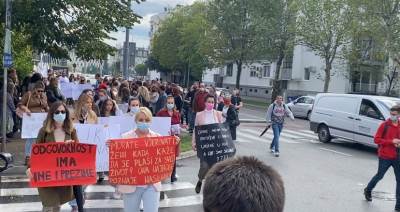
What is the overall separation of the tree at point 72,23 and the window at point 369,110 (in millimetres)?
7938

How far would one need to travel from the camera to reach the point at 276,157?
14992 millimetres

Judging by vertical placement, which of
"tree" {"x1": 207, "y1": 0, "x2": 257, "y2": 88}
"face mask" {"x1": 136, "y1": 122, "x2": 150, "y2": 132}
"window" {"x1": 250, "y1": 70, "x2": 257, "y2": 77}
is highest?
"tree" {"x1": 207, "y1": 0, "x2": 257, "y2": 88}

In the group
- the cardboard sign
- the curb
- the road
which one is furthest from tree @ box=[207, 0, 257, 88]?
the cardboard sign

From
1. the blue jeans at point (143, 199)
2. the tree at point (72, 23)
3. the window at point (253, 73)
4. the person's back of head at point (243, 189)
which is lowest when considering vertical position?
the blue jeans at point (143, 199)

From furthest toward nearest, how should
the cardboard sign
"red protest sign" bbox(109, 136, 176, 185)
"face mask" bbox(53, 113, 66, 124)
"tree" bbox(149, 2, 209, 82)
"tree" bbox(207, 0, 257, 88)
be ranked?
1. "tree" bbox(149, 2, 209, 82)
2. "tree" bbox(207, 0, 257, 88)
3. the cardboard sign
4. "face mask" bbox(53, 113, 66, 124)
5. "red protest sign" bbox(109, 136, 176, 185)

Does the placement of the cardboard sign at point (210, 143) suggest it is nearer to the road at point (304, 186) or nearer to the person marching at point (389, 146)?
the road at point (304, 186)

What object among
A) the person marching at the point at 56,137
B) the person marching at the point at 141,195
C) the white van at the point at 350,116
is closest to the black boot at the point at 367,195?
the person marching at the point at 141,195

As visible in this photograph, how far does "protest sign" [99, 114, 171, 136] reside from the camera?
9219 millimetres

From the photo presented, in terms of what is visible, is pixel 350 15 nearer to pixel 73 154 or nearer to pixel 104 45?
pixel 104 45

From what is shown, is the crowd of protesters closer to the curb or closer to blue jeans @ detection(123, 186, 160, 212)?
blue jeans @ detection(123, 186, 160, 212)

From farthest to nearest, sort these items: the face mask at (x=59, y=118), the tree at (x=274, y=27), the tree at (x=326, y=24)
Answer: the tree at (x=274, y=27)
the tree at (x=326, y=24)
the face mask at (x=59, y=118)

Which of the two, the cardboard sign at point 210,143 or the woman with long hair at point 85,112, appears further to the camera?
the woman with long hair at point 85,112

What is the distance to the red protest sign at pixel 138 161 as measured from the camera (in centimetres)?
602

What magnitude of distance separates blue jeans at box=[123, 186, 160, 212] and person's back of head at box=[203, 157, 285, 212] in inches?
143
